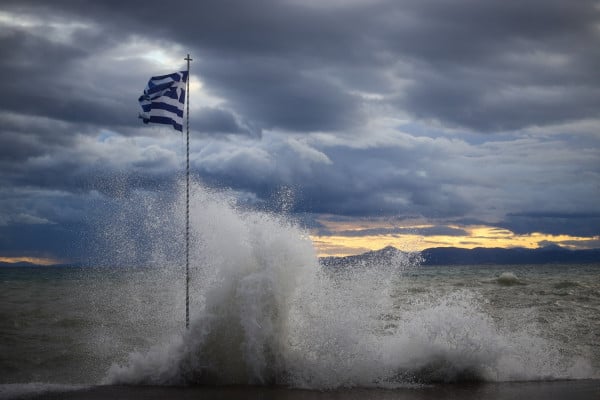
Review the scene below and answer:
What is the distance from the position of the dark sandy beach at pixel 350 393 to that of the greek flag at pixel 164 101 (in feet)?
20.2

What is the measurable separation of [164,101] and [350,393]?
795cm

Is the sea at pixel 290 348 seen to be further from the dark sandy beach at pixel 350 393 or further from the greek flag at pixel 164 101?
the greek flag at pixel 164 101

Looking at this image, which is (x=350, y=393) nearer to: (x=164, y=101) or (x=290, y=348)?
(x=290, y=348)

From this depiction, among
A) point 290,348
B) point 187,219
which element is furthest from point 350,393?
A: point 187,219

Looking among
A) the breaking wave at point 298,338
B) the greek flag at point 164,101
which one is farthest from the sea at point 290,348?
the greek flag at point 164,101

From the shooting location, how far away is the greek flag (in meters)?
13.5

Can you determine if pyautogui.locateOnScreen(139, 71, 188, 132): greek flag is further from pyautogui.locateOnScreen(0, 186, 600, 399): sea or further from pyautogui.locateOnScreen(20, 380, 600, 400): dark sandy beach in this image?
pyautogui.locateOnScreen(20, 380, 600, 400): dark sandy beach

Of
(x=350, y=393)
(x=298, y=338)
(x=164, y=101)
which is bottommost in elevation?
(x=350, y=393)

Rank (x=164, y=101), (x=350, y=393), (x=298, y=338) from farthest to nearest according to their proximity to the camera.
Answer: (x=164, y=101)
(x=298, y=338)
(x=350, y=393)

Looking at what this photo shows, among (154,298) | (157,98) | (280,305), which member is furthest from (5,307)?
(280,305)

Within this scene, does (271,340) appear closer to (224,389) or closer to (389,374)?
(224,389)

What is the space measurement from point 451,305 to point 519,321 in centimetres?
620

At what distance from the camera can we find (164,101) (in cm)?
1359

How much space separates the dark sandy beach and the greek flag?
6.17m
